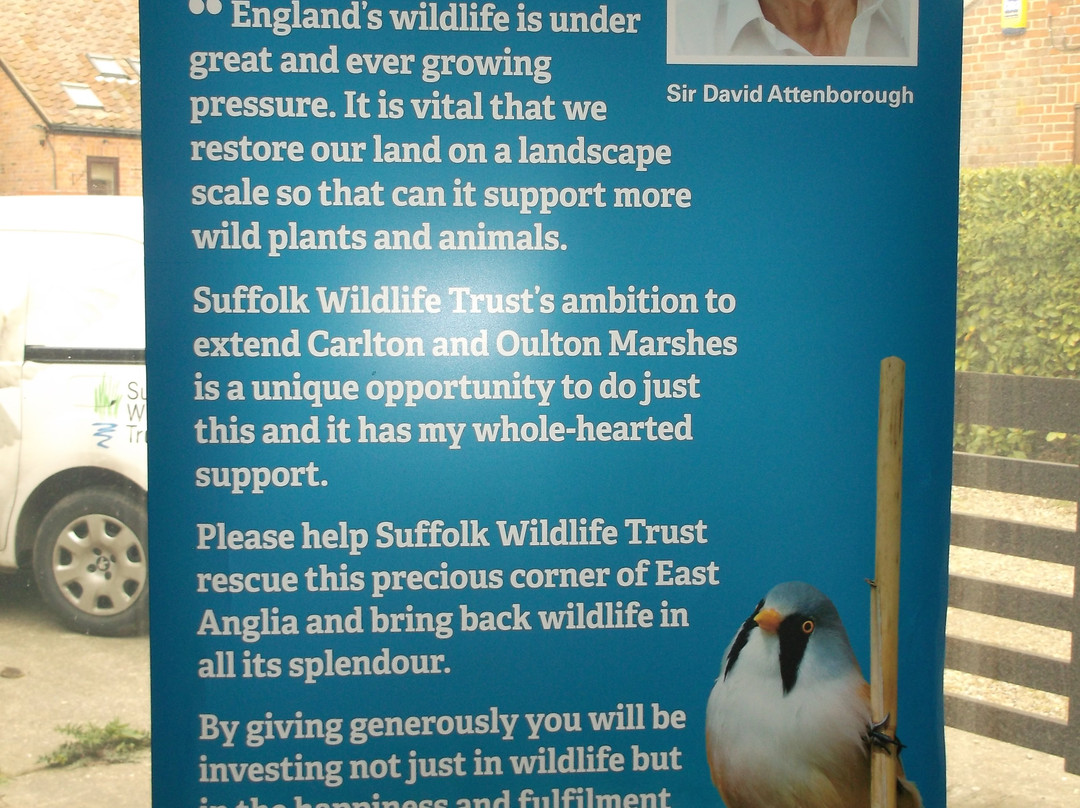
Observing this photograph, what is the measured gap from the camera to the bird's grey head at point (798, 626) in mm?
1889

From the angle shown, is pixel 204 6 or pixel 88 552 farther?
pixel 88 552

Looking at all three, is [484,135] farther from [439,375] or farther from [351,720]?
[351,720]

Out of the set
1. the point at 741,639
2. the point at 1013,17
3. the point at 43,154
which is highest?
the point at 1013,17

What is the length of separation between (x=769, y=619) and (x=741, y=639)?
2.8 inches

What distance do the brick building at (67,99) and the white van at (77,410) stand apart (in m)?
0.08

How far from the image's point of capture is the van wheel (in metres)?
2.40

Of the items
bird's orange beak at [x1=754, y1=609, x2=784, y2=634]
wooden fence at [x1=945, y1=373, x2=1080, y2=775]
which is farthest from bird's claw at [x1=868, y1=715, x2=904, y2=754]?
wooden fence at [x1=945, y1=373, x2=1080, y2=775]

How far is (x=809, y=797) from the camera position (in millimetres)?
1881

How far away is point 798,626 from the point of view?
74.5 inches

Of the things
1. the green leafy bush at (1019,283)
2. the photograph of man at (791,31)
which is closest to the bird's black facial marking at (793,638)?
the green leafy bush at (1019,283)

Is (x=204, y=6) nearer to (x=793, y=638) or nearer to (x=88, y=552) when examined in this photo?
(x=88, y=552)

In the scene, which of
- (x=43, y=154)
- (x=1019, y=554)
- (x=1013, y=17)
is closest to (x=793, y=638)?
(x=1019, y=554)

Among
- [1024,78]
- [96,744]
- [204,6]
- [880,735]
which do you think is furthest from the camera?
[96,744]

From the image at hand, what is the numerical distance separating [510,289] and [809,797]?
122 cm
